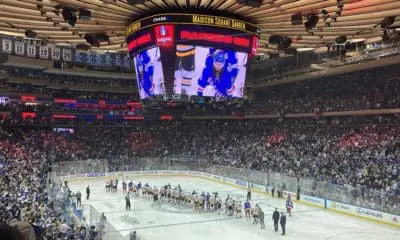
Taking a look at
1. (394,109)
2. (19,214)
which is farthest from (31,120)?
(394,109)

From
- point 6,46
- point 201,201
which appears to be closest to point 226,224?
point 201,201

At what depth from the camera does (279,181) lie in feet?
86.0

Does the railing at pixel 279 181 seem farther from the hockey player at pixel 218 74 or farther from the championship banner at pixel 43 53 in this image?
the championship banner at pixel 43 53

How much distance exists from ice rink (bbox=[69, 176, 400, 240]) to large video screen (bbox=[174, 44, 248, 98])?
8.65 metres

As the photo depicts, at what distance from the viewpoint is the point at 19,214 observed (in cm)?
1281

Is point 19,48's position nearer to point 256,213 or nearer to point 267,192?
point 267,192

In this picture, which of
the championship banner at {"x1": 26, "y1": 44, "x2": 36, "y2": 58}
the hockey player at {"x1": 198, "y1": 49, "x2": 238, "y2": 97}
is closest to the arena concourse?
the hockey player at {"x1": 198, "y1": 49, "x2": 238, "y2": 97}

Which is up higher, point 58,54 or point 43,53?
point 58,54

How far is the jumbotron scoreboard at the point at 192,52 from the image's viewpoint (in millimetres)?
9346

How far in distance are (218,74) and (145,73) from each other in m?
2.13

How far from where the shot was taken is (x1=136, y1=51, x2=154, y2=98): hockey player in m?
10.6

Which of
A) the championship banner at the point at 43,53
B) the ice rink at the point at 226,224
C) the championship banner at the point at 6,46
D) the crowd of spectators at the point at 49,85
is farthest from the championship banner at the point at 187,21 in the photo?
the crowd of spectators at the point at 49,85

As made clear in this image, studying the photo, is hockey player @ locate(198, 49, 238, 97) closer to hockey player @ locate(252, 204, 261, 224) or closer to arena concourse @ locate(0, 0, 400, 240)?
arena concourse @ locate(0, 0, 400, 240)

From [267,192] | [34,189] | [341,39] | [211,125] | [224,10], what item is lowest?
[267,192]
